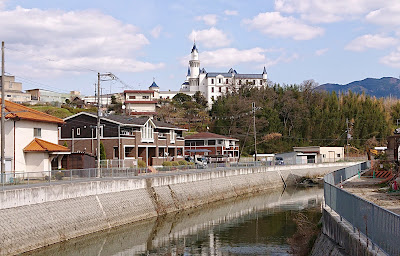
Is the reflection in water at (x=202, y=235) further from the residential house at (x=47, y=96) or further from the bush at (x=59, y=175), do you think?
the residential house at (x=47, y=96)

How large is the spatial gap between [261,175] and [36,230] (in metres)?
43.3

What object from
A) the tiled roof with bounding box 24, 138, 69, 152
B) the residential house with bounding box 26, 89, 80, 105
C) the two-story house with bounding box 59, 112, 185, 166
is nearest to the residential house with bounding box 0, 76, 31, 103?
the residential house with bounding box 26, 89, 80, 105

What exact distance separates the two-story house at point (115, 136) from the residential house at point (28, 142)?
49.6ft

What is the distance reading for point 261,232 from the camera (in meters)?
32.5

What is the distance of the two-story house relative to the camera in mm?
59125

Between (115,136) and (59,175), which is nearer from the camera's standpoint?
(59,175)

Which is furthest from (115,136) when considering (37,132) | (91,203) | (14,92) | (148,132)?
(14,92)

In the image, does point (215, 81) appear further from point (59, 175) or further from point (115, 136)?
point (59, 175)

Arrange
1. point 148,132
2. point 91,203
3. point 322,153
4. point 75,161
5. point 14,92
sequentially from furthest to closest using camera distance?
point 14,92 → point 322,153 → point 148,132 → point 75,161 → point 91,203

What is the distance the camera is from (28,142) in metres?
39.9

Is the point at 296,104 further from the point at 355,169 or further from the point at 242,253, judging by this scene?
the point at 242,253

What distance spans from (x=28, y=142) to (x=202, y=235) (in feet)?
57.9

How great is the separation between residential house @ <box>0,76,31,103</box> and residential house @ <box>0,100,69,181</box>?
72.6m

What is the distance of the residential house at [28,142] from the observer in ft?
124
